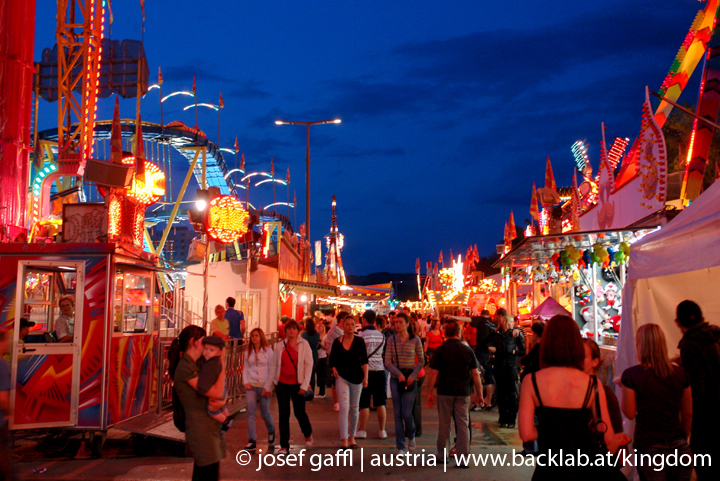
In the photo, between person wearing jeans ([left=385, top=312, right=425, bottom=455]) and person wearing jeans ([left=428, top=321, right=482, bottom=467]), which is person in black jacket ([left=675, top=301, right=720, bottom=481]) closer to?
person wearing jeans ([left=428, top=321, right=482, bottom=467])

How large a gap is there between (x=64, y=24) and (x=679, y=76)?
14072 millimetres

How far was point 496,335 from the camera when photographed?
11.3 m

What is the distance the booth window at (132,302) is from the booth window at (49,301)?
24.3 inches

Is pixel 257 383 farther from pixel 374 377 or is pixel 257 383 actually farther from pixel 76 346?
pixel 76 346


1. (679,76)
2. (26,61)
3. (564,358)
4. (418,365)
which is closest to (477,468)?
(418,365)

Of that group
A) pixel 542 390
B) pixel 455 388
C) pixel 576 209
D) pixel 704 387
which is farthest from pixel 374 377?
pixel 576 209

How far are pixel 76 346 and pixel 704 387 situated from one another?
295 inches

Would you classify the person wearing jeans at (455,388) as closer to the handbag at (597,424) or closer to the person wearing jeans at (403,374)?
the person wearing jeans at (403,374)

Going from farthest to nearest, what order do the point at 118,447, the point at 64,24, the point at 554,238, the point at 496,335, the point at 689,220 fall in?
1. the point at 64,24
2. the point at 554,238
3. the point at 496,335
4. the point at 118,447
5. the point at 689,220

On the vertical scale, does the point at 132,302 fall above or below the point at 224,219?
below

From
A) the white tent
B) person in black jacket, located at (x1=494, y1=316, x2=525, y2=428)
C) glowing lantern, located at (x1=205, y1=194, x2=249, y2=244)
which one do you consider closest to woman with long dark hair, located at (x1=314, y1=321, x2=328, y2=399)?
glowing lantern, located at (x1=205, y1=194, x2=249, y2=244)

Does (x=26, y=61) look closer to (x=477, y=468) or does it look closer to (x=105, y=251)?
(x=105, y=251)

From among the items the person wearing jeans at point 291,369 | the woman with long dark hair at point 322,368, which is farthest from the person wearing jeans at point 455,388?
the woman with long dark hair at point 322,368

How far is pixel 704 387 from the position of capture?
4730 mm
